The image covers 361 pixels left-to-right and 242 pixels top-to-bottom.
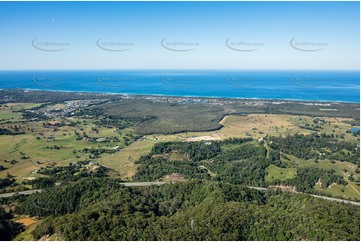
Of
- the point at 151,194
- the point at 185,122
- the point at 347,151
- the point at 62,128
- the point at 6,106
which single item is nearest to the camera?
the point at 151,194

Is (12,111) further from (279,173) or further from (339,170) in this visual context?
(339,170)

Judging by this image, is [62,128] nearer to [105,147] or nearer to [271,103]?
[105,147]

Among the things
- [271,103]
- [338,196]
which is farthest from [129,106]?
[338,196]

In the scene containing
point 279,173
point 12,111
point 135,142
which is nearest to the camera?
point 279,173

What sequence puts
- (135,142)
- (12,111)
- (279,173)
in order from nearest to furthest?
(279,173), (135,142), (12,111)

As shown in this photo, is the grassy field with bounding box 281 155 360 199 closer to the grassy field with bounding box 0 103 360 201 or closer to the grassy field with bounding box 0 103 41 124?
the grassy field with bounding box 0 103 360 201

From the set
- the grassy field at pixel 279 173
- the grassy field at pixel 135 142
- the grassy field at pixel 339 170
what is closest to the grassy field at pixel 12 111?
the grassy field at pixel 135 142

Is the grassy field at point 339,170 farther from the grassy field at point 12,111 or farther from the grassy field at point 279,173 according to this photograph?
the grassy field at point 12,111

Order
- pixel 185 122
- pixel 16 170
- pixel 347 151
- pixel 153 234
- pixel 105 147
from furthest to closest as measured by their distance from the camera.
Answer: pixel 185 122, pixel 105 147, pixel 347 151, pixel 16 170, pixel 153 234

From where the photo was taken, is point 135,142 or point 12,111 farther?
point 12,111

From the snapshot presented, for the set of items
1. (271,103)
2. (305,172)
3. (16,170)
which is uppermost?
(271,103)

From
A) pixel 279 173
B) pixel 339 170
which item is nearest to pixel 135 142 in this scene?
pixel 279 173
